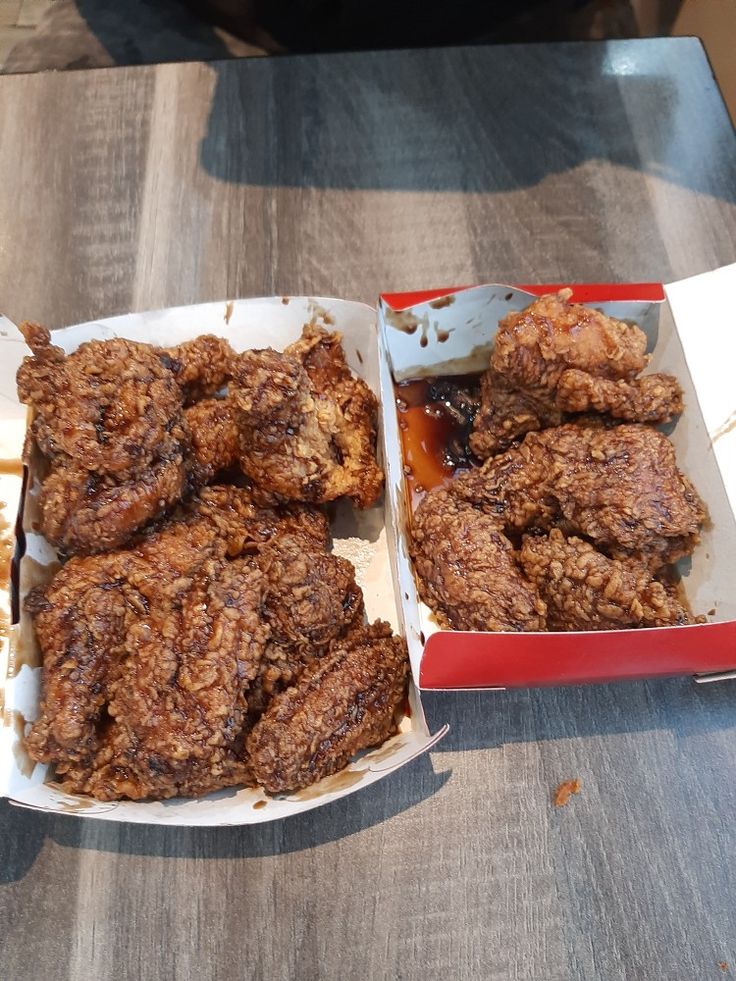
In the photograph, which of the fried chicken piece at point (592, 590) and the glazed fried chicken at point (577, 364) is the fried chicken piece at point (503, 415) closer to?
the glazed fried chicken at point (577, 364)

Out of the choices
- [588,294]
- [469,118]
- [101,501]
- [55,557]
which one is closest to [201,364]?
[101,501]

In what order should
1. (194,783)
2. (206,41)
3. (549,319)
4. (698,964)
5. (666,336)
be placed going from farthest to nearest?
(206,41) → (666,336) → (549,319) → (698,964) → (194,783)

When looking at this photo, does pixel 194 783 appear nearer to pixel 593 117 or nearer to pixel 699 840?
pixel 699 840

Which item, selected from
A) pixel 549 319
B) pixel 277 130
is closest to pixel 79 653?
pixel 549 319

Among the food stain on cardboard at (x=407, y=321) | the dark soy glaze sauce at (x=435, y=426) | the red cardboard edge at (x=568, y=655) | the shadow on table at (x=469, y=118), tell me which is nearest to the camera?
the red cardboard edge at (x=568, y=655)

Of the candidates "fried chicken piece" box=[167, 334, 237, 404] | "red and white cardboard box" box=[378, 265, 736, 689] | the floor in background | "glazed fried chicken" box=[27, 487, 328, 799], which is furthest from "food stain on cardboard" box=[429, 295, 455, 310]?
the floor in background

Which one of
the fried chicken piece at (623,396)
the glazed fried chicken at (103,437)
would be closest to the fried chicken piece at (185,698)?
the glazed fried chicken at (103,437)

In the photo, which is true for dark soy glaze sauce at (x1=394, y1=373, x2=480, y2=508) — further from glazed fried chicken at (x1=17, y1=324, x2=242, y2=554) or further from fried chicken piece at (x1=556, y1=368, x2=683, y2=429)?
glazed fried chicken at (x1=17, y1=324, x2=242, y2=554)
